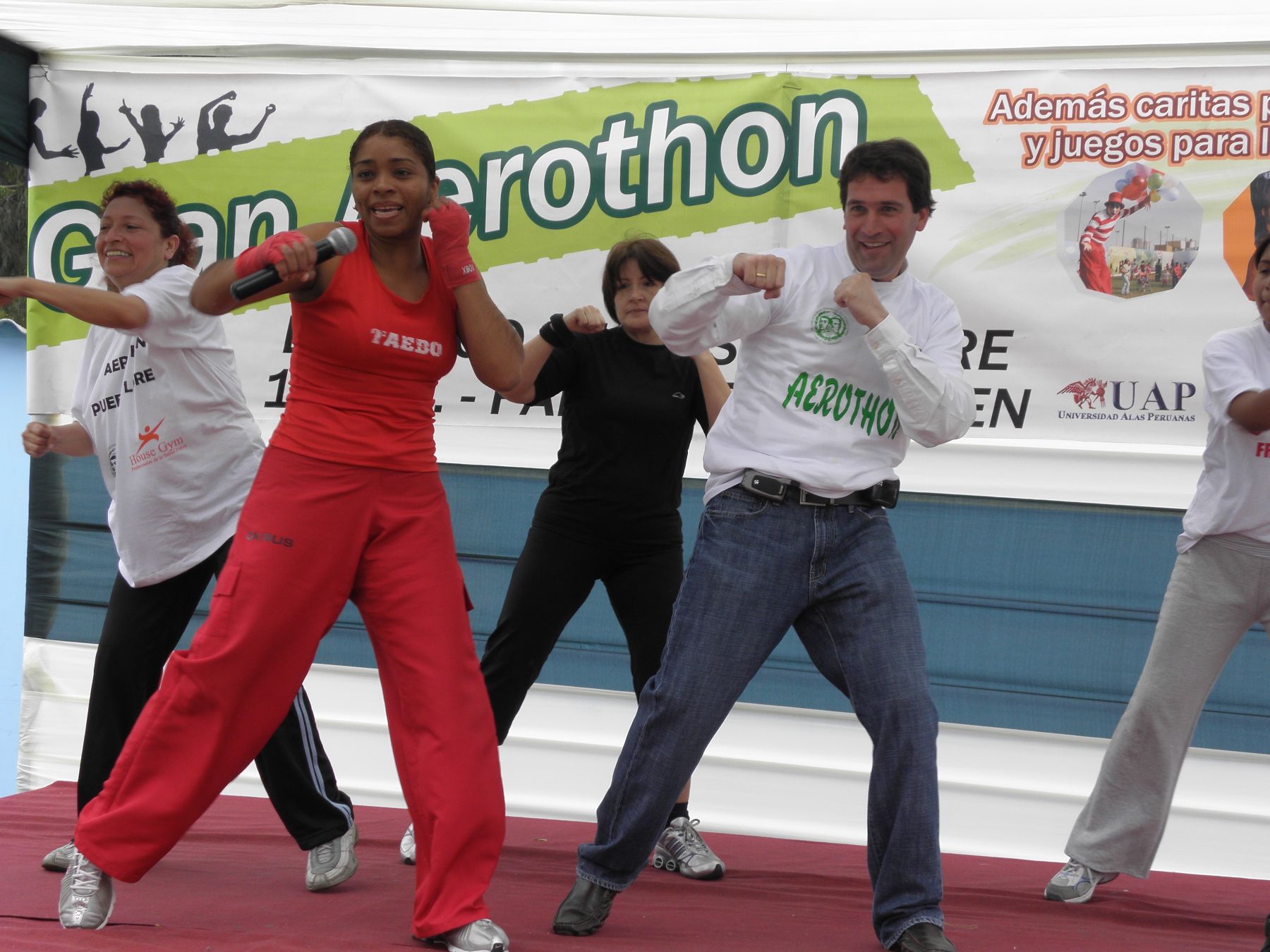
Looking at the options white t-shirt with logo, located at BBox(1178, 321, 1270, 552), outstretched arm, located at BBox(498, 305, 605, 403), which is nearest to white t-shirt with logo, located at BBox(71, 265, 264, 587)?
outstretched arm, located at BBox(498, 305, 605, 403)

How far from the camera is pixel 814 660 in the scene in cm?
283


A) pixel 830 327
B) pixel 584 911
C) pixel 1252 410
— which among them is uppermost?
pixel 830 327

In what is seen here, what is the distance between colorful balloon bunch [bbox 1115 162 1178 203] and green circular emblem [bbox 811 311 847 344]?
72.2 inches

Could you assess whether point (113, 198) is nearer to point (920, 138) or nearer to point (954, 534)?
point (920, 138)

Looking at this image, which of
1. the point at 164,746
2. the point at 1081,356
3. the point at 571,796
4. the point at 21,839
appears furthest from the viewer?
the point at 571,796

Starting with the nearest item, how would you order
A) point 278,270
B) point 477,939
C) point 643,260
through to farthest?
point 278,270
point 477,939
point 643,260

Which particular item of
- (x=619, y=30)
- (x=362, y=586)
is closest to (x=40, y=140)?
(x=619, y=30)

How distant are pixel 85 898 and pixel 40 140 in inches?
124

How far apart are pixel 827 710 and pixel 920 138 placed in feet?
6.42

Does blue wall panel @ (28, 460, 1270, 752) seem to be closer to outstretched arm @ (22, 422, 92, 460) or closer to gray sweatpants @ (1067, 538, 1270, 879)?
gray sweatpants @ (1067, 538, 1270, 879)

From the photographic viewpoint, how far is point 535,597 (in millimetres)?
3506

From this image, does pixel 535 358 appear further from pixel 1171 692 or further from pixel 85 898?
pixel 1171 692

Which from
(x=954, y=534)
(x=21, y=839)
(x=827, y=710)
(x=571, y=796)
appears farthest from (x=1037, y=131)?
(x=21, y=839)

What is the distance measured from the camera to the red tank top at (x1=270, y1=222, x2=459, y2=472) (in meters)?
2.62
